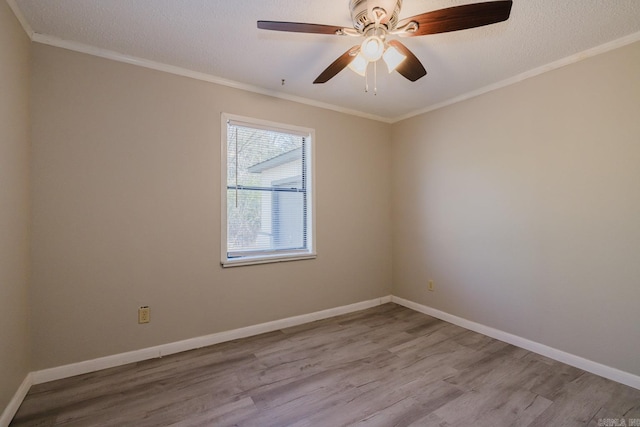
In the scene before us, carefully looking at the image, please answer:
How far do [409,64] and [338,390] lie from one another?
7.40ft

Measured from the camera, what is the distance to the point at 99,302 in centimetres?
224

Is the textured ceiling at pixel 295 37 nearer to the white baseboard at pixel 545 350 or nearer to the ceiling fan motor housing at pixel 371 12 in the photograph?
the ceiling fan motor housing at pixel 371 12

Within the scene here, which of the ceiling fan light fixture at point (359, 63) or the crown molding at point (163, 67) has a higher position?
the crown molding at point (163, 67)

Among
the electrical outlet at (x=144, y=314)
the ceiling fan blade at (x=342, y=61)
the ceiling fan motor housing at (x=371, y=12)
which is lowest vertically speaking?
the electrical outlet at (x=144, y=314)

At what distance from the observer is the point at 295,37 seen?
2.10m

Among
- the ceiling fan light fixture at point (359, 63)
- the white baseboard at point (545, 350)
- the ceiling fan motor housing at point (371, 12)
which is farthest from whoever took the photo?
the white baseboard at point (545, 350)

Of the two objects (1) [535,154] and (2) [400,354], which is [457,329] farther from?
(1) [535,154]

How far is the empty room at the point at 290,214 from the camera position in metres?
1.80

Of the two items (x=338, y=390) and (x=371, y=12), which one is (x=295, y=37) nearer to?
(x=371, y=12)

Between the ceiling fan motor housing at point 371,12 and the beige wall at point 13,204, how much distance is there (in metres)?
2.02

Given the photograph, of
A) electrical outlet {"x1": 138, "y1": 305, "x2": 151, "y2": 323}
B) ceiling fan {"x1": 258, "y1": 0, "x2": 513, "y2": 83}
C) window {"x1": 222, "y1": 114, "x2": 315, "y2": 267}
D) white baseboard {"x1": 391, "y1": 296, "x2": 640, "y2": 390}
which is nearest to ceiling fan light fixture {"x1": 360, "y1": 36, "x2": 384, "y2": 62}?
ceiling fan {"x1": 258, "y1": 0, "x2": 513, "y2": 83}

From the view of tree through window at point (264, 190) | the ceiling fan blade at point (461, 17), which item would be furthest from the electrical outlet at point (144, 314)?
the ceiling fan blade at point (461, 17)

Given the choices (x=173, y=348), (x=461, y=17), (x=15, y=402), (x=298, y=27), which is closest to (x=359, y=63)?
(x=298, y=27)

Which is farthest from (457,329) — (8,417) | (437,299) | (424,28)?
(8,417)
